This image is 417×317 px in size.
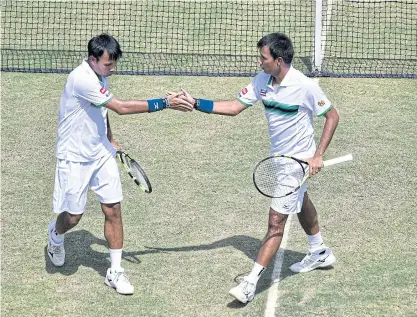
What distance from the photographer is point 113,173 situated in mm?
10906

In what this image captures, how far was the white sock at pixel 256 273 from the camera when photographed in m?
10.6

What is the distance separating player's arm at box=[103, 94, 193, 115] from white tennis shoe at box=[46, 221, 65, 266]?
167 centimetres

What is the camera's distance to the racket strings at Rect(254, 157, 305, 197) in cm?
1069

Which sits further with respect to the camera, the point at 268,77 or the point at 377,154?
the point at 377,154

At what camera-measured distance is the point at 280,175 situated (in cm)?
1075

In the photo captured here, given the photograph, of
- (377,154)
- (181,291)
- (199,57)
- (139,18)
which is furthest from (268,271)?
(139,18)

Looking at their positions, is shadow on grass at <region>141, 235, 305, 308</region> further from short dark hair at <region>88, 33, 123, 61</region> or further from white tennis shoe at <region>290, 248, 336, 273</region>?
short dark hair at <region>88, 33, 123, 61</region>

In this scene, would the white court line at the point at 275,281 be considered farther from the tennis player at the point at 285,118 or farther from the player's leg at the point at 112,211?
the player's leg at the point at 112,211

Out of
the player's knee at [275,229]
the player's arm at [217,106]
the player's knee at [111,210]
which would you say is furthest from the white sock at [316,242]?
the player's knee at [111,210]

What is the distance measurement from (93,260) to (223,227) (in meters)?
1.67

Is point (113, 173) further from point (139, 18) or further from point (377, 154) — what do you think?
point (139, 18)

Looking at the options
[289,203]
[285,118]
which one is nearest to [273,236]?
[289,203]

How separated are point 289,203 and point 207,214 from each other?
2.14 m

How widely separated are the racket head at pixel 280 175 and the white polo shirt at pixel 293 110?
12 centimetres
